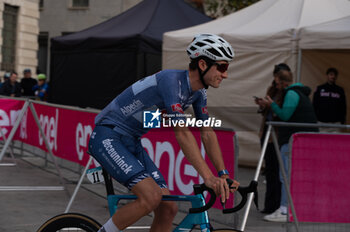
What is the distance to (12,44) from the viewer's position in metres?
28.8

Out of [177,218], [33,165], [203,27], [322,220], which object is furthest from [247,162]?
[322,220]

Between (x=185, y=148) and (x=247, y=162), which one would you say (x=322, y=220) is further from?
(x=247, y=162)

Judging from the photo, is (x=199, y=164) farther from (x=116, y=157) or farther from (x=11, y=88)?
(x=11, y=88)

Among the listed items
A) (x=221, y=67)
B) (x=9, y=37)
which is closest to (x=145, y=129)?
(x=221, y=67)

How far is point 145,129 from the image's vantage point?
444cm

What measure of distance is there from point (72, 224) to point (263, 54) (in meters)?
8.62

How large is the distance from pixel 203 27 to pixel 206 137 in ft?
33.1

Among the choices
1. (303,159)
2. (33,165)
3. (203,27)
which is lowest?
(33,165)

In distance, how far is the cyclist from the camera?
4.04 metres

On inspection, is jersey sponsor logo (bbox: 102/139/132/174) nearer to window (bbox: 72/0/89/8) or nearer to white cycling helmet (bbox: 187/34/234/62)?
white cycling helmet (bbox: 187/34/234/62)

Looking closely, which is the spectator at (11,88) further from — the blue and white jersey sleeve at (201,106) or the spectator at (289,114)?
the blue and white jersey sleeve at (201,106)

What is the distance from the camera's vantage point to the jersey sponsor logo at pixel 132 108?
4325mm

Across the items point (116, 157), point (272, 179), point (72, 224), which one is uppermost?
point (116, 157)

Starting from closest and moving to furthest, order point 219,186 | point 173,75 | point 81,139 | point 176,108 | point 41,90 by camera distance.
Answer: point 219,186 → point 176,108 → point 173,75 → point 81,139 → point 41,90
